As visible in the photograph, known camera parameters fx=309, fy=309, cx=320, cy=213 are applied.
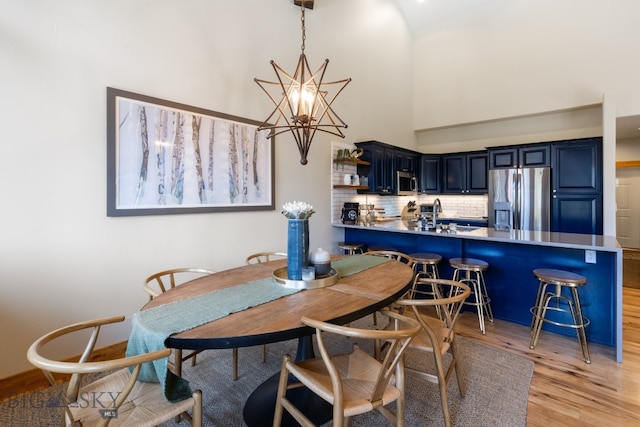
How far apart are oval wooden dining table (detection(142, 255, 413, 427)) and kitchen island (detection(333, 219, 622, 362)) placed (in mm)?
1488

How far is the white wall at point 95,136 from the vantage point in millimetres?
2164

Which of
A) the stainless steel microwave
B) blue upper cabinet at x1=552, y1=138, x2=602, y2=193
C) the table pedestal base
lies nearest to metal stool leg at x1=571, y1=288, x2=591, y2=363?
the table pedestal base

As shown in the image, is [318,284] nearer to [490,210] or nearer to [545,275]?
[545,275]

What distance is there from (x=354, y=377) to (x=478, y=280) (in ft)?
7.18

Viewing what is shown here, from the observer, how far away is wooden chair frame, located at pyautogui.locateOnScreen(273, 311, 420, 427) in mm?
1224

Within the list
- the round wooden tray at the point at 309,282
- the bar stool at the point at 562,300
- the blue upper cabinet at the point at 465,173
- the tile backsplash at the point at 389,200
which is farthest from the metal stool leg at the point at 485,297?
the blue upper cabinet at the point at 465,173

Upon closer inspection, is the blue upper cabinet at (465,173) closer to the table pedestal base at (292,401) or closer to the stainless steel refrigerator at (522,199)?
the stainless steel refrigerator at (522,199)

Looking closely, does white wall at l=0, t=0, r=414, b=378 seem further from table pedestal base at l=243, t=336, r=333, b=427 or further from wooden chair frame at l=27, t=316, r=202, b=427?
table pedestal base at l=243, t=336, r=333, b=427

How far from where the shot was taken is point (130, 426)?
116cm

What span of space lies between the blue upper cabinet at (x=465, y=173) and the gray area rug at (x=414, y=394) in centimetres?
411

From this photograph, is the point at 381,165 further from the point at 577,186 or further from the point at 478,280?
the point at 577,186

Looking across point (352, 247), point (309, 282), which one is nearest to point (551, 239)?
point (352, 247)

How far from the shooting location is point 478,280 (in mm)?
3139

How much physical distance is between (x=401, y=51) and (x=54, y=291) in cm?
662
